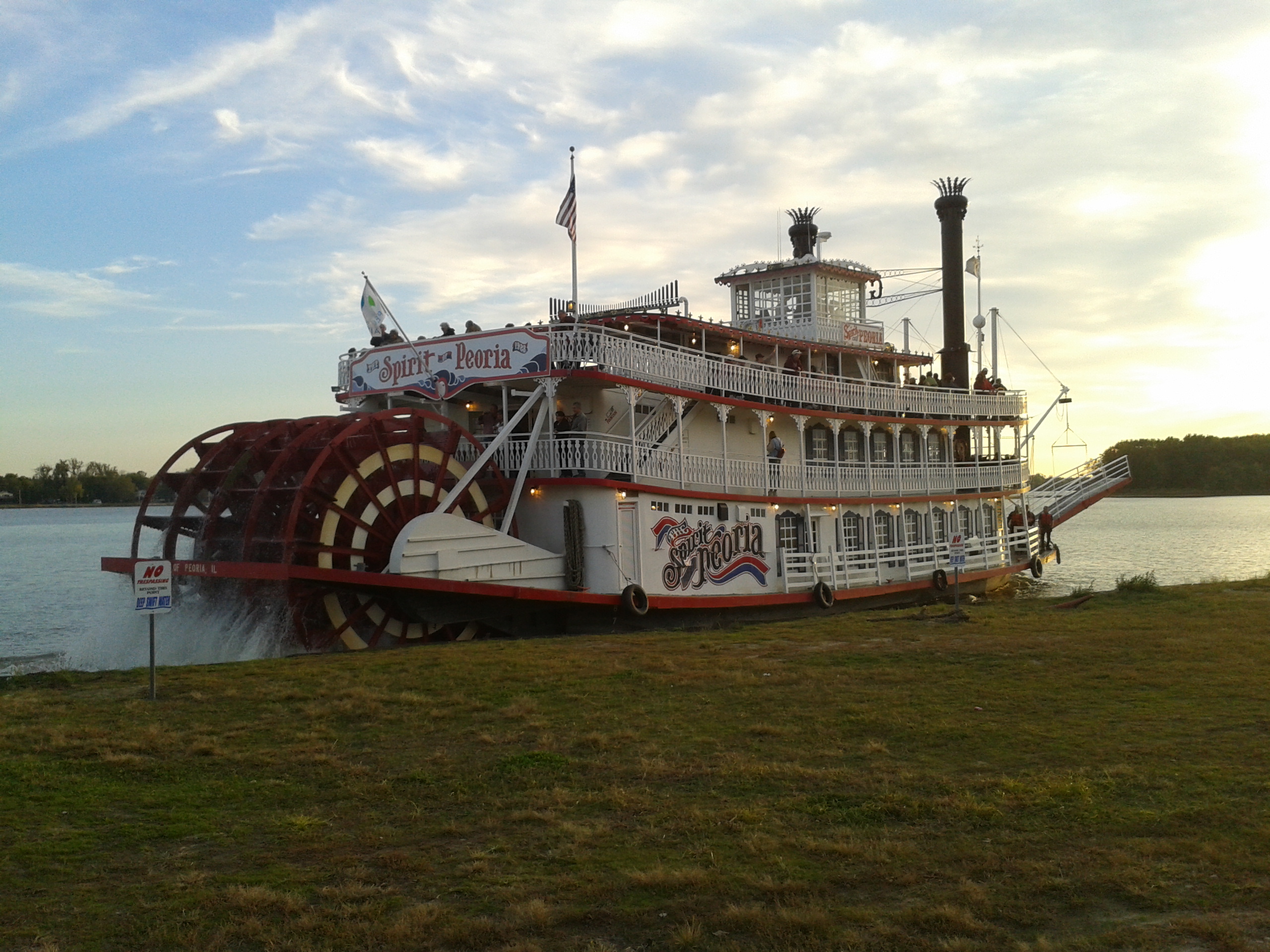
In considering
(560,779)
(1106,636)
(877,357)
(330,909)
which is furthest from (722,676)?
(877,357)

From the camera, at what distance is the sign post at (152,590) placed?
8688mm

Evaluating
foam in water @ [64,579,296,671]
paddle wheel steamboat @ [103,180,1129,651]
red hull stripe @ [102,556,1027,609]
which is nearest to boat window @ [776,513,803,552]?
paddle wheel steamboat @ [103,180,1129,651]

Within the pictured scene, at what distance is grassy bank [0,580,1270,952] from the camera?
4168 millimetres

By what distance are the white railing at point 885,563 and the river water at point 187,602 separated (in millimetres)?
3887

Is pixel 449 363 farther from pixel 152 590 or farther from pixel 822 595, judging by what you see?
pixel 152 590

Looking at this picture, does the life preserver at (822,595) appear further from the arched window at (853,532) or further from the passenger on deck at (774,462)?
the passenger on deck at (774,462)

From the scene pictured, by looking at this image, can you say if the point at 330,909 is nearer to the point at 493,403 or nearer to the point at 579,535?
the point at 579,535

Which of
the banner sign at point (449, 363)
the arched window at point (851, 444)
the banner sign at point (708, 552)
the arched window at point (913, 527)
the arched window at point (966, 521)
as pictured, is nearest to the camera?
the banner sign at point (449, 363)

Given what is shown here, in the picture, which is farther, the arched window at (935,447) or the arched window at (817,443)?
the arched window at (935,447)

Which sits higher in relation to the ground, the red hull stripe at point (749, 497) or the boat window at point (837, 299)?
the boat window at point (837, 299)

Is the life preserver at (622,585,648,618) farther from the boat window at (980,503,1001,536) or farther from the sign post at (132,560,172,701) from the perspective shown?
the boat window at (980,503,1001,536)

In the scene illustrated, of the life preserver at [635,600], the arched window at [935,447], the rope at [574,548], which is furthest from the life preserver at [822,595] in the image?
the arched window at [935,447]

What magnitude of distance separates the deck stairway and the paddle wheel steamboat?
6.90m

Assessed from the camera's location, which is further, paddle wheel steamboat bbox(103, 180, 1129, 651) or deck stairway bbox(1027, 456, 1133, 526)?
deck stairway bbox(1027, 456, 1133, 526)
